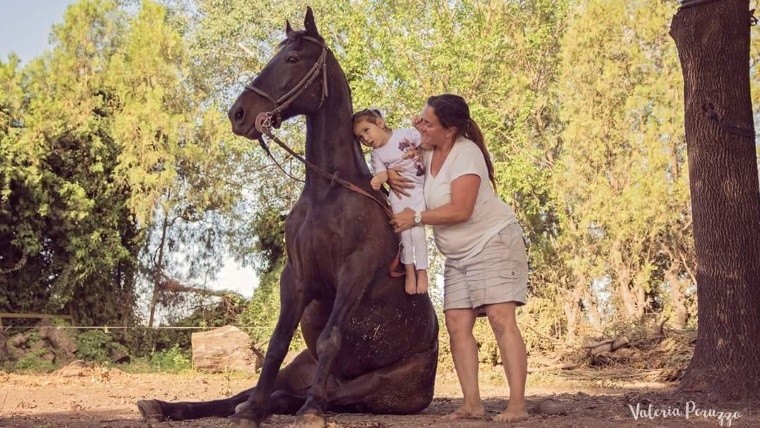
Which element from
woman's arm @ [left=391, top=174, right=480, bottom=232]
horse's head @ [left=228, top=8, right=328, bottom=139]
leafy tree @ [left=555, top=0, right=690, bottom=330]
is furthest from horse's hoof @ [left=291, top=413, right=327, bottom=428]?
leafy tree @ [left=555, top=0, right=690, bottom=330]

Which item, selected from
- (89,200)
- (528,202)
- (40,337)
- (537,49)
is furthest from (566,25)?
(40,337)

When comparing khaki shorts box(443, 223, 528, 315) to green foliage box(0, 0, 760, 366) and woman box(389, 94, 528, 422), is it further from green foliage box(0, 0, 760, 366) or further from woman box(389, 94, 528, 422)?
green foliage box(0, 0, 760, 366)

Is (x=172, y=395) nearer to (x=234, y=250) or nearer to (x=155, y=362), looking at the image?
(x=155, y=362)

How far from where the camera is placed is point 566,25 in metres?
23.1

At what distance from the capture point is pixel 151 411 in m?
5.50

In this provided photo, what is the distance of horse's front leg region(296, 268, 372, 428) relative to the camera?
4879 mm

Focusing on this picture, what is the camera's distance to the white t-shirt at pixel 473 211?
5.41 metres

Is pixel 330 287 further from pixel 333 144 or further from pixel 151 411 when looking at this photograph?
pixel 151 411

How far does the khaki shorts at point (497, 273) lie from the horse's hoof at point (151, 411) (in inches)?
80.6

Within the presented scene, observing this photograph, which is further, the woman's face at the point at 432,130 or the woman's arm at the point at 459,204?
the woman's face at the point at 432,130

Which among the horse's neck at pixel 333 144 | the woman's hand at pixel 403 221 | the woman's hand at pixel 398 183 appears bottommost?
the woman's hand at pixel 403 221

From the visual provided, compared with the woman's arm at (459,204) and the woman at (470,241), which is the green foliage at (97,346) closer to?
the woman at (470,241)
